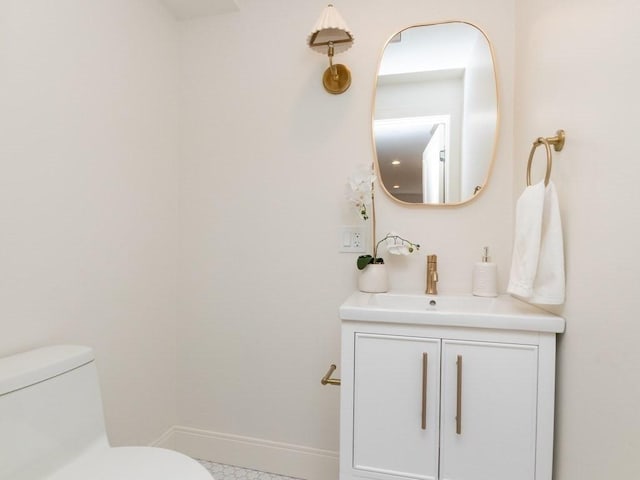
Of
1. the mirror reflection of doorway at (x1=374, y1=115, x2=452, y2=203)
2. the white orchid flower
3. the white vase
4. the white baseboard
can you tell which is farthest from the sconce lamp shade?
the white baseboard

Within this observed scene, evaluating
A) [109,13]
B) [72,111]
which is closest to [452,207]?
[72,111]

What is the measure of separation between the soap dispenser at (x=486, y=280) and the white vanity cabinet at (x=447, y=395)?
23cm

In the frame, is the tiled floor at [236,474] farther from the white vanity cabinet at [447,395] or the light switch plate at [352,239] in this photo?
the light switch plate at [352,239]

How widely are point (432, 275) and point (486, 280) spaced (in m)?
0.21

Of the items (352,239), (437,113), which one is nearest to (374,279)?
(352,239)

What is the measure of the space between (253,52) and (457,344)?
1627 mm

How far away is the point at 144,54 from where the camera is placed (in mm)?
1616

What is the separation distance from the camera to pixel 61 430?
1.00 metres

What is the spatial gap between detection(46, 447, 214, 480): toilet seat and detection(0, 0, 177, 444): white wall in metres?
0.40

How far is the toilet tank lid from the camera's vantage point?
2.95ft

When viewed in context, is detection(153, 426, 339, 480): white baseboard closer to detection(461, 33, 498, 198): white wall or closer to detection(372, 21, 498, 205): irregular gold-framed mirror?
detection(372, 21, 498, 205): irregular gold-framed mirror

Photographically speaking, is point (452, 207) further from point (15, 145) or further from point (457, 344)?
point (15, 145)

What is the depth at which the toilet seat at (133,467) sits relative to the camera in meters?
0.94

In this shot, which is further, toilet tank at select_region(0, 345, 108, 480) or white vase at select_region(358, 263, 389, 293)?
white vase at select_region(358, 263, 389, 293)
